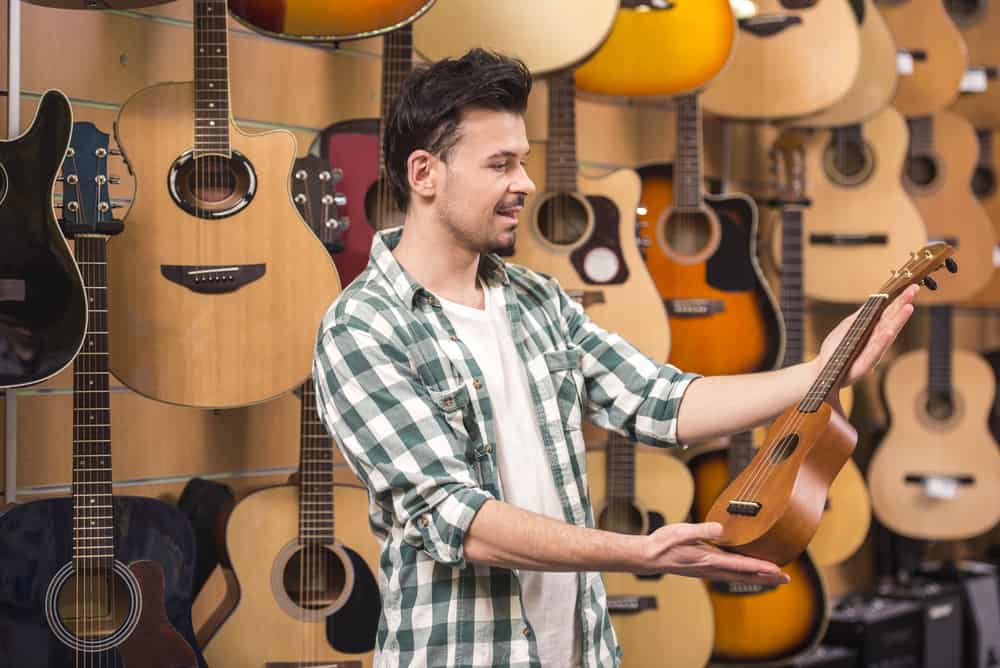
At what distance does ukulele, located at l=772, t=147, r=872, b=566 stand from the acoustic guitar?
1548 millimetres

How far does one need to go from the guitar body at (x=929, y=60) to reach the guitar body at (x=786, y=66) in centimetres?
65

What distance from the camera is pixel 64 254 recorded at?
1.98m

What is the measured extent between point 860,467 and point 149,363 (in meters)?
2.62

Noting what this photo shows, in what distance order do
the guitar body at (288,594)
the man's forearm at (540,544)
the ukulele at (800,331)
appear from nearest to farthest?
the man's forearm at (540,544) < the guitar body at (288,594) < the ukulele at (800,331)

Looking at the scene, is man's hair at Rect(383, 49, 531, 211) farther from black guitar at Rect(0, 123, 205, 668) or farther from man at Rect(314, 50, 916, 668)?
black guitar at Rect(0, 123, 205, 668)

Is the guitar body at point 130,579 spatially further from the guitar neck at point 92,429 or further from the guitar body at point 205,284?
the guitar body at point 205,284

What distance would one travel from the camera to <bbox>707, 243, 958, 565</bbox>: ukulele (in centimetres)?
148

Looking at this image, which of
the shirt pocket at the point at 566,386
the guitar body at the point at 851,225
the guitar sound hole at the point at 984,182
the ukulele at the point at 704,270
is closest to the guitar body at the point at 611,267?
the ukulele at the point at 704,270

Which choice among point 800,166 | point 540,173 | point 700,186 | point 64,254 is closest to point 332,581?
point 64,254

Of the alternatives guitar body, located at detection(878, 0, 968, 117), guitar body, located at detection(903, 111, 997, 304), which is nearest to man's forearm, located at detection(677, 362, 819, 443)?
guitar body, located at detection(903, 111, 997, 304)

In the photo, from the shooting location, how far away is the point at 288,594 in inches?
94.3

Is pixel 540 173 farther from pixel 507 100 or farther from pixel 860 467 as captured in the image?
pixel 860 467

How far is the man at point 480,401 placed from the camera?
1562mm

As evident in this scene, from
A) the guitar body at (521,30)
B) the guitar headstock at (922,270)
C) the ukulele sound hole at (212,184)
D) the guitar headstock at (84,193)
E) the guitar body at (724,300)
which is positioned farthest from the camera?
the guitar body at (724,300)
